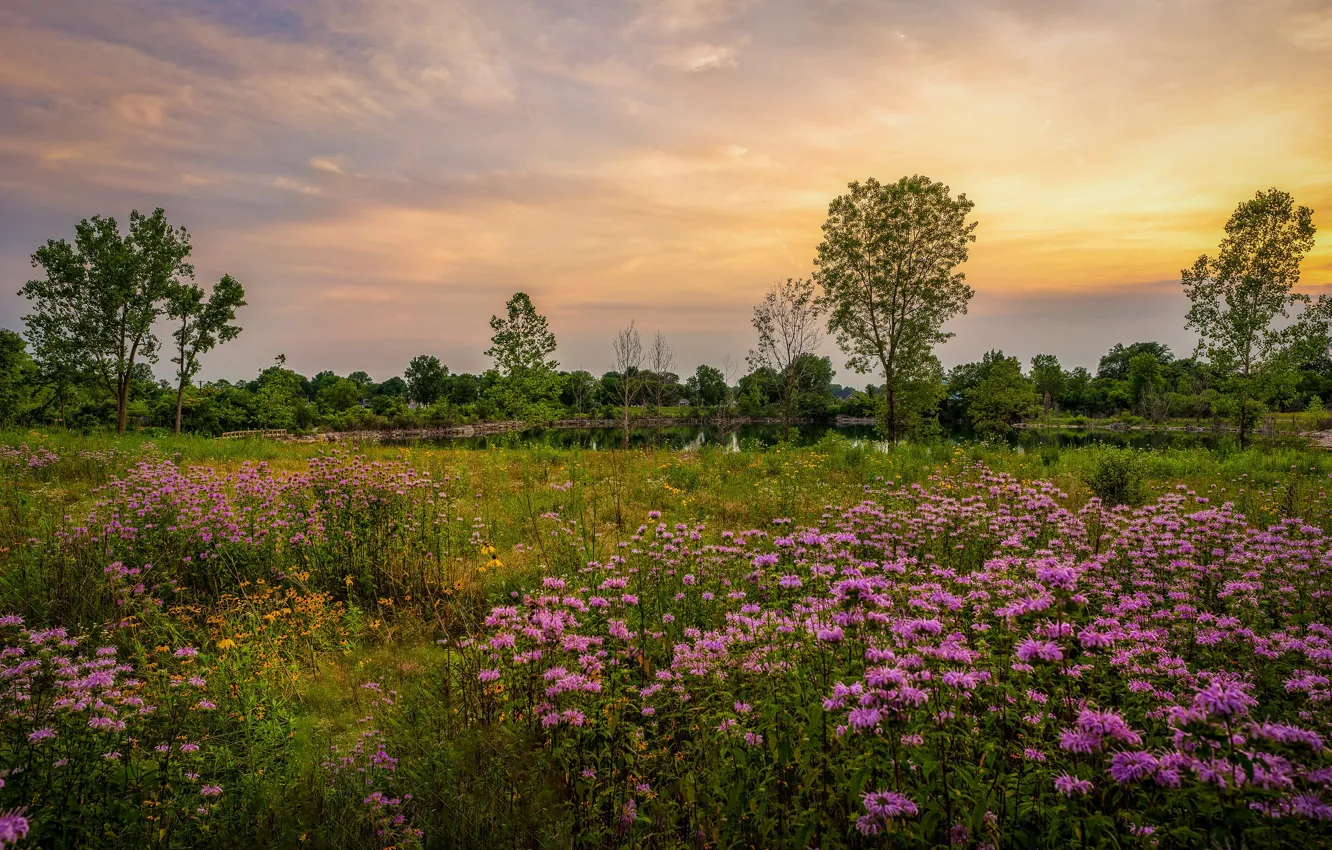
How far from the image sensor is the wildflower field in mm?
2213

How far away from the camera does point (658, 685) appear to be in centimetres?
322

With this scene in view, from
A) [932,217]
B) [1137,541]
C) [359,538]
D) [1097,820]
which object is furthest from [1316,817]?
[932,217]

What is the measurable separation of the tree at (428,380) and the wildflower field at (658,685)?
99.7 m

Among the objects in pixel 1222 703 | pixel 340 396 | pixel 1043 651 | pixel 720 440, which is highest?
pixel 340 396

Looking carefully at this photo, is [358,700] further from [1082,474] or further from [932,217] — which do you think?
[932,217]

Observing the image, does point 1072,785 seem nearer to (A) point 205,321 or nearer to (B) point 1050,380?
(A) point 205,321

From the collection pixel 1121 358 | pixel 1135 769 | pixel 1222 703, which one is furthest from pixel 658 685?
pixel 1121 358

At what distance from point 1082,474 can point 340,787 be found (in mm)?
14026

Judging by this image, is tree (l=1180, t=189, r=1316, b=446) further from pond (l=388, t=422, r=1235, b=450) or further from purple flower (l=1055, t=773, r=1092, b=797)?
purple flower (l=1055, t=773, r=1092, b=797)

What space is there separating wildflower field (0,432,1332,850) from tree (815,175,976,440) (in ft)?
64.0

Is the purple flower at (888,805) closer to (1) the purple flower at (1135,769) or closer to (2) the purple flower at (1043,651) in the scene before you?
(1) the purple flower at (1135,769)

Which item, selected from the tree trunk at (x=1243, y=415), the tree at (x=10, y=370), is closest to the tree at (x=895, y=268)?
the tree trunk at (x=1243, y=415)

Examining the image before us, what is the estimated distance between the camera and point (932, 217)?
24.0m

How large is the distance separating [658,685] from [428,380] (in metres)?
107
